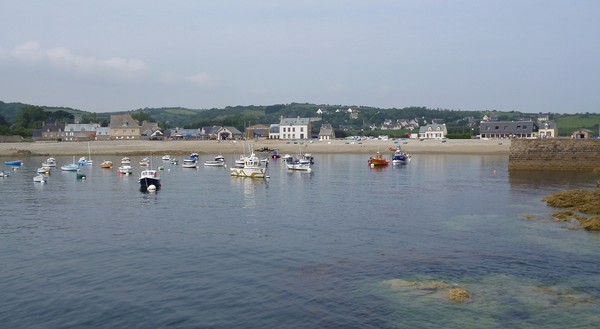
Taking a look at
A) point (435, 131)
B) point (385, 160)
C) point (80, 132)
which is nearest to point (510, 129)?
point (435, 131)

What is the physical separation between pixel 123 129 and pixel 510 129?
9710 centimetres

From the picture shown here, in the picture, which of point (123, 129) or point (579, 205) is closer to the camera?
point (579, 205)

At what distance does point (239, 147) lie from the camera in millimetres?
118375

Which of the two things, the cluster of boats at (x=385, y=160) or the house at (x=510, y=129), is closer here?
the cluster of boats at (x=385, y=160)

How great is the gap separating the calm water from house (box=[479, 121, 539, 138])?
299 feet

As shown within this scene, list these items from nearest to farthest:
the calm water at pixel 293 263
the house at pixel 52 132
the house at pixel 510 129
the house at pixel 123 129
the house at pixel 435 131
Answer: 1. the calm water at pixel 293 263
2. the house at pixel 510 129
3. the house at pixel 123 129
4. the house at pixel 52 132
5. the house at pixel 435 131

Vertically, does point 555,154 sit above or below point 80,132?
below

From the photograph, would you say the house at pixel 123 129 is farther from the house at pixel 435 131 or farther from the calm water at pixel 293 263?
the calm water at pixel 293 263

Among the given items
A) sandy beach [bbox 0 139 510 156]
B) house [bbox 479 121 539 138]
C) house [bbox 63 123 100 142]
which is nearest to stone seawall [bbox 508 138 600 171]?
sandy beach [bbox 0 139 510 156]

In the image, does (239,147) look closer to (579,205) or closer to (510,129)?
(510,129)

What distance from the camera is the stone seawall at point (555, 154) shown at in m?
65.7

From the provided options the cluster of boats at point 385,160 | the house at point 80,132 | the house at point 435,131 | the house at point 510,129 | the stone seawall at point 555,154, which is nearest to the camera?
the stone seawall at point 555,154

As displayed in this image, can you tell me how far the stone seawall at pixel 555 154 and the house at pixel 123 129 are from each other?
104m

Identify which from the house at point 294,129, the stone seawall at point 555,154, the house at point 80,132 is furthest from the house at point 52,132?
the stone seawall at point 555,154
